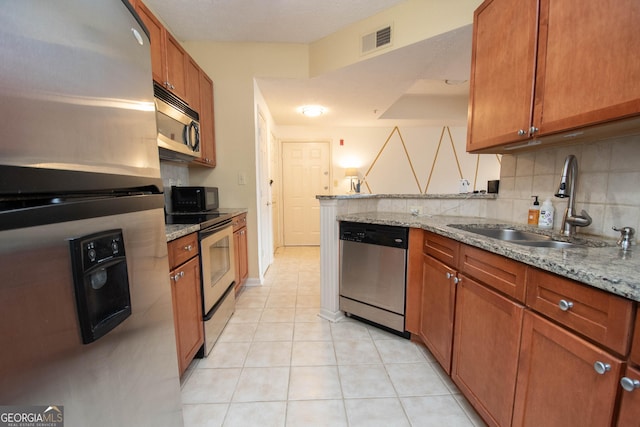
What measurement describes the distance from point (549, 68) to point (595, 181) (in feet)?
1.97

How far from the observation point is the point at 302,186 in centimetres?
477

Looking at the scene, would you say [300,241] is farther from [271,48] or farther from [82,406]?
[82,406]

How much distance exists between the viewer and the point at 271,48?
8.54ft

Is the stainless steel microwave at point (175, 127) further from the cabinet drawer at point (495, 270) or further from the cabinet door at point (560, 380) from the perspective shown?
the cabinet door at point (560, 380)

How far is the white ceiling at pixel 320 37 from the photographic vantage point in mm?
2010

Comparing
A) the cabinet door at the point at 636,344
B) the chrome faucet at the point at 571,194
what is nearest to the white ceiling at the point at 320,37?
the chrome faucet at the point at 571,194

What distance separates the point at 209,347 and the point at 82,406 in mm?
1247

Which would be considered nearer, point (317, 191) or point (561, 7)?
point (561, 7)

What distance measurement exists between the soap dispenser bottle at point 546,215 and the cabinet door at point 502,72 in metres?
0.47

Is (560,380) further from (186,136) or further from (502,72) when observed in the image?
(186,136)

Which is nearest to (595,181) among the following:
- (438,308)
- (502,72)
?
(502,72)

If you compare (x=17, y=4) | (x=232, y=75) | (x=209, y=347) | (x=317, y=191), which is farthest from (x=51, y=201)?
(x=317, y=191)

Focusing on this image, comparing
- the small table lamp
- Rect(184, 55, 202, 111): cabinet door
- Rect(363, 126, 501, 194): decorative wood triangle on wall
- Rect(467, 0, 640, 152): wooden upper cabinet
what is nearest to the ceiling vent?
Rect(467, 0, 640, 152): wooden upper cabinet

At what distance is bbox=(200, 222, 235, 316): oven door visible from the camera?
1.58m
